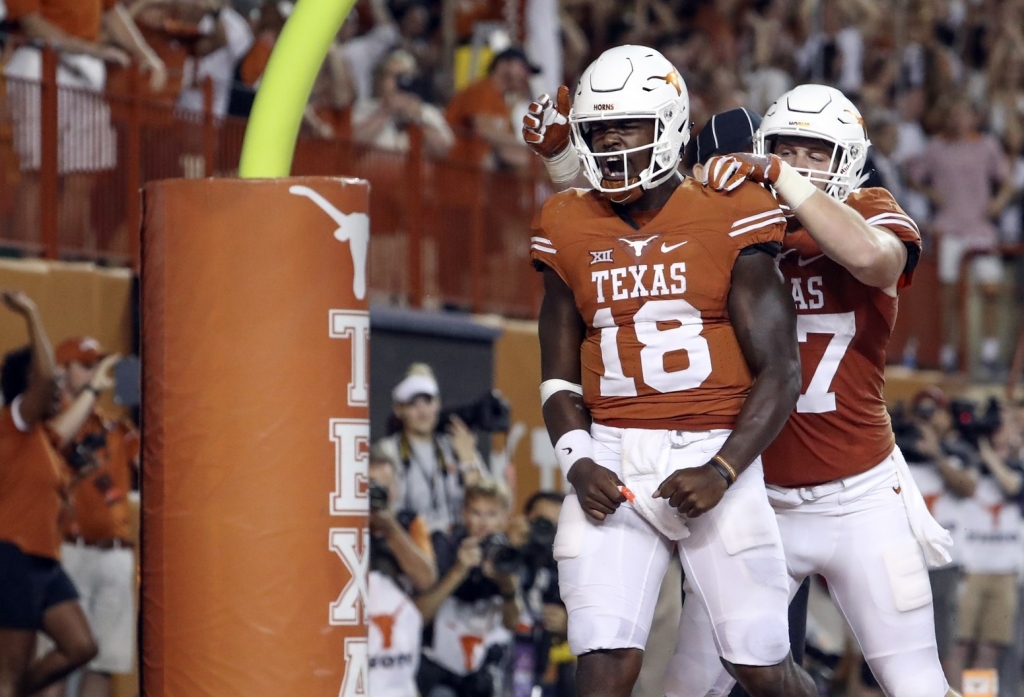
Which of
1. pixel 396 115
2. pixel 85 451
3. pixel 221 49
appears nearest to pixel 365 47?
pixel 396 115

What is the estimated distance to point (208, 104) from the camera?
9.55 m

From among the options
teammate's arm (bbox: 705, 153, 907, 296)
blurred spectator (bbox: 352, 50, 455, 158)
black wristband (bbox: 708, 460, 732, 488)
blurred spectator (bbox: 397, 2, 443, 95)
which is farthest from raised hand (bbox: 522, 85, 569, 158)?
Result: blurred spectator (bbox: 397, 2, 443, 95)

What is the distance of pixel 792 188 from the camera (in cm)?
519

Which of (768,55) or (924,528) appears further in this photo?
(768,55)

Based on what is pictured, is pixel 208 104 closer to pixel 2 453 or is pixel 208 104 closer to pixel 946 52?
pixel 2 453

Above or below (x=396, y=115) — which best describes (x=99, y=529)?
below

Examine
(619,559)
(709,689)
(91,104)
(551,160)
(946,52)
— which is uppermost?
(946,52)

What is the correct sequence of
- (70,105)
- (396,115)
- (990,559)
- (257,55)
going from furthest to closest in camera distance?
(990,559)
(396,115)
(257,55)
(70,105)

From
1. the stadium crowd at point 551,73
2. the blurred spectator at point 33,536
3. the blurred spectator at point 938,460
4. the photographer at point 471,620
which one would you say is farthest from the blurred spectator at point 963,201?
the blurred spectator at point 33,536

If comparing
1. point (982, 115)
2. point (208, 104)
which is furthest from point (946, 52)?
point (208, 104)

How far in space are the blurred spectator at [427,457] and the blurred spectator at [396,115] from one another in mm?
2073

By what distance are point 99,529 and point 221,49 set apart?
3345 millimetres

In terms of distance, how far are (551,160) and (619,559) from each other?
1320mm

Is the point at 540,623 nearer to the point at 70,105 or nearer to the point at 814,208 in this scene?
the point at 70,105
